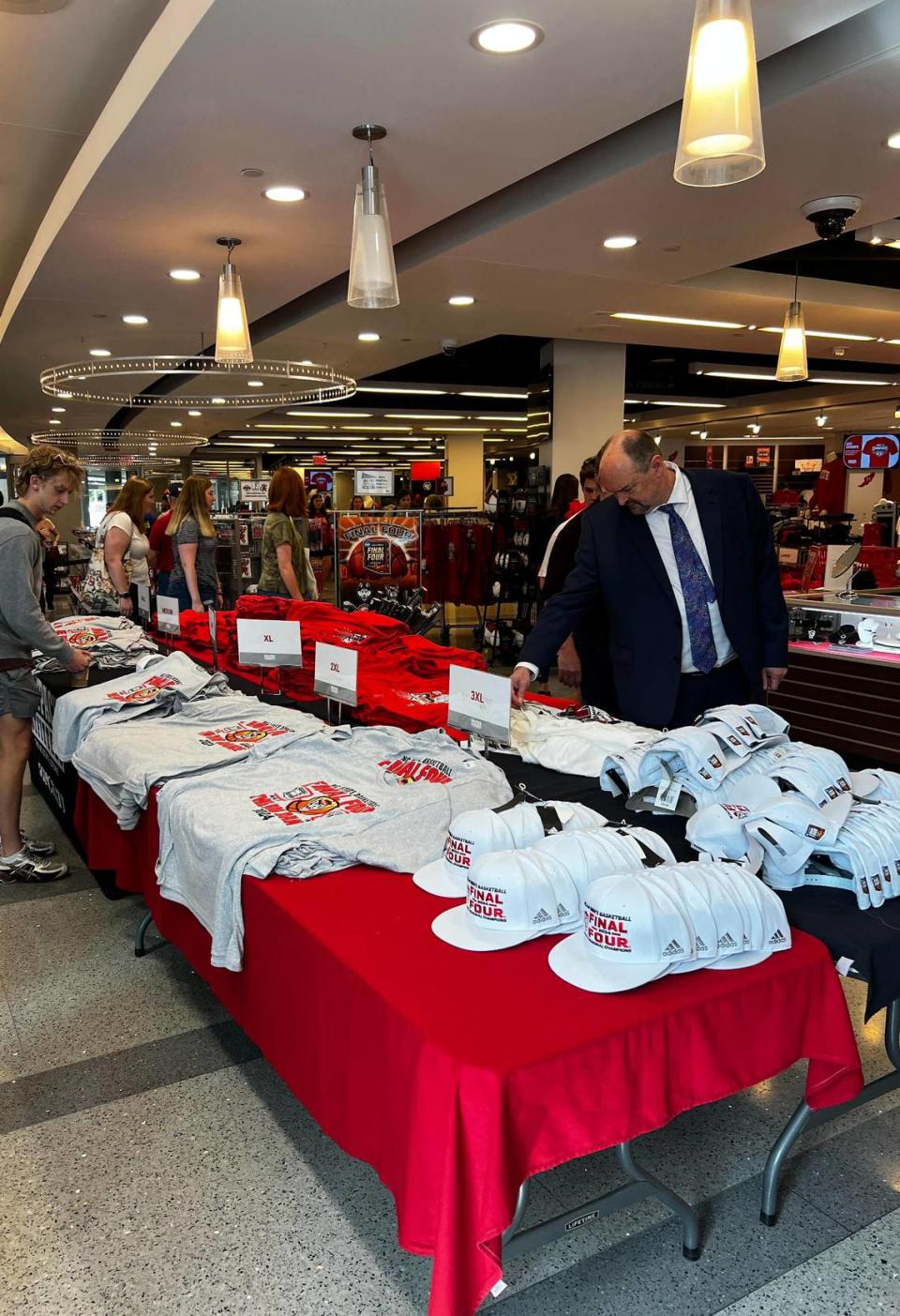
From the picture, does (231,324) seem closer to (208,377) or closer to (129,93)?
(129,93)

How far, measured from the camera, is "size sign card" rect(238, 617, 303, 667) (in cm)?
331

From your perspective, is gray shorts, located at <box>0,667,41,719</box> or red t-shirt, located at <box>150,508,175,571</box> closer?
gray shorts, located at <box>0,667,41,719</box>

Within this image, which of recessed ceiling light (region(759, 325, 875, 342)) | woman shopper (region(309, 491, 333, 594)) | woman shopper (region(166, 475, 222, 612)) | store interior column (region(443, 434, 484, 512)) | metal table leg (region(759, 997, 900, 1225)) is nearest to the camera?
metal table leg (region(759, 997, 900, 1225))

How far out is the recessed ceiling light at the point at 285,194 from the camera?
4137mm

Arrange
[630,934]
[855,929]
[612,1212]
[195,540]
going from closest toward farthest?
[630,934]
[855,929]
[612,1212]
[195,540]

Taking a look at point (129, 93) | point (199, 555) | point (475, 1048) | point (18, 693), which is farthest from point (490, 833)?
point (199, 555)

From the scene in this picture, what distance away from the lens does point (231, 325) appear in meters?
4.74

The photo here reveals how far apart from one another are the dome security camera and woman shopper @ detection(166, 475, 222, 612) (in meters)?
3.62

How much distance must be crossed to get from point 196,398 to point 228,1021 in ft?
30.2

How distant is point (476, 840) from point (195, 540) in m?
4.25

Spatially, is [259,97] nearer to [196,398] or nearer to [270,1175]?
[270,1175]

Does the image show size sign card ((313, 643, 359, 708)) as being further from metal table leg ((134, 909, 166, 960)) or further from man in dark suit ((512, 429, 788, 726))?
metal table leg ((134, 909, 166, 960))

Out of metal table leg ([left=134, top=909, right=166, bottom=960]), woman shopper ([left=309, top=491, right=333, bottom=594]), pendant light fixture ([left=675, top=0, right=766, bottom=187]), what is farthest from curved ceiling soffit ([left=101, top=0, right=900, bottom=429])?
metal table leg ([left=134, top=909, right=166, bottom=960])

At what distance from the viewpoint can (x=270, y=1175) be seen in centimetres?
208
